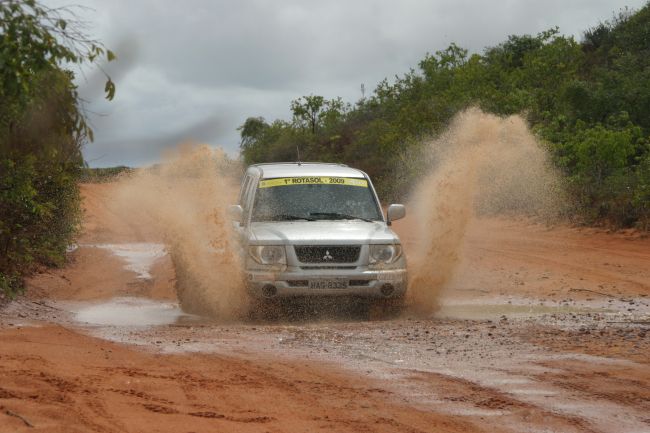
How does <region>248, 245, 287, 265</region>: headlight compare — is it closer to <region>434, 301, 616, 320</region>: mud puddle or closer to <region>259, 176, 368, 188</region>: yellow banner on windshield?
<region>259, 176, 368, 188</region>: yellow banner on windshield

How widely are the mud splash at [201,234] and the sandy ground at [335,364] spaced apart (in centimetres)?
39

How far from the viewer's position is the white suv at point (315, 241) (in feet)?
38.7

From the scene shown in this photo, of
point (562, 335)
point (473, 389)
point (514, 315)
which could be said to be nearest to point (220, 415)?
point (473, 389)

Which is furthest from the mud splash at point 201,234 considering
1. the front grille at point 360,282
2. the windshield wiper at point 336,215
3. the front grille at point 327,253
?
the front grille at point 360,282

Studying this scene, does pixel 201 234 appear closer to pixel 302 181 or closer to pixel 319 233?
pixel 302 181

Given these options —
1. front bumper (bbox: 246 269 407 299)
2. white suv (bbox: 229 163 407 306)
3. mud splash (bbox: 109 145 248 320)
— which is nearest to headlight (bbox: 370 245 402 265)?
white suv (bbox: 229 163 407 306)

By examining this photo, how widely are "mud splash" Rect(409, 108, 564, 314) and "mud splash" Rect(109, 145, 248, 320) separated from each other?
2381mm

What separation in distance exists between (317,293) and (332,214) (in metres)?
1.54

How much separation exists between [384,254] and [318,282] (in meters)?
0.92

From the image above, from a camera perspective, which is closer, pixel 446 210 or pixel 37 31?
pixel 37 31

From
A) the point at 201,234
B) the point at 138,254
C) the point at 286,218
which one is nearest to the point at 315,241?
the point at 286,218

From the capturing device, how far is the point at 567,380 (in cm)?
769

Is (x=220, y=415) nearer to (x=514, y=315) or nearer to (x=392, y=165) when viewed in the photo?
(x=514, y=315)

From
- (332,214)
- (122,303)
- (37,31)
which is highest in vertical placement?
(37,31)
